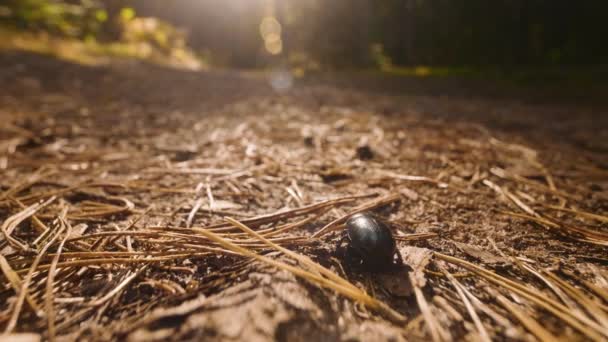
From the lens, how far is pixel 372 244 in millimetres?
986

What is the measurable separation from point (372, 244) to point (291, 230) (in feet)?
1.38

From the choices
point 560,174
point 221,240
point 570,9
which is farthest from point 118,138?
point 570,9

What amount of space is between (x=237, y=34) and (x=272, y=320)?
68.5 feet

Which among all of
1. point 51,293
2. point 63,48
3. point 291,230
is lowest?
point 291,230

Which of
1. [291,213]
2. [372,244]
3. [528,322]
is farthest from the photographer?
[291,213]

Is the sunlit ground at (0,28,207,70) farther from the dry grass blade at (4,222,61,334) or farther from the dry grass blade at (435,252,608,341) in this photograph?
the dry grass blade at (435,252,608,341)

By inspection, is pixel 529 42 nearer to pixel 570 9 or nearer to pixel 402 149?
pixel 570 9

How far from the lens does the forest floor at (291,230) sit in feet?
2.70

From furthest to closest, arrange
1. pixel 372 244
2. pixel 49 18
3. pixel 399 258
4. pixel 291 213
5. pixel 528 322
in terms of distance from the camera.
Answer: pixel 49 18, pixel 291 213, pixel 399 258, pixel 372 244, pixel 528 322

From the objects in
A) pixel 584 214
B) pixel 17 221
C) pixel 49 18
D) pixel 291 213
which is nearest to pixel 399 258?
pixel 291 213

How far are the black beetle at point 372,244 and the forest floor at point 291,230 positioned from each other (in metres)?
0.06

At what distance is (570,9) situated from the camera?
1050cm

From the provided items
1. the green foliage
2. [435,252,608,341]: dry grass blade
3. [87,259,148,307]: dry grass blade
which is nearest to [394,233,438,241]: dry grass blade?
[435,252,608,341]: dry grass blade

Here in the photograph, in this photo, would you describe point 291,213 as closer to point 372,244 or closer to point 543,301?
point 372,244
